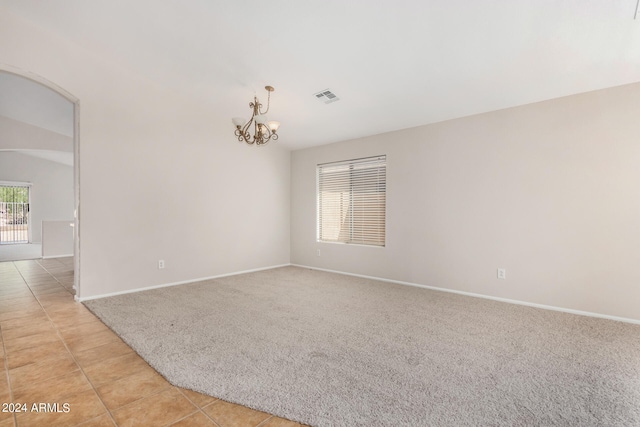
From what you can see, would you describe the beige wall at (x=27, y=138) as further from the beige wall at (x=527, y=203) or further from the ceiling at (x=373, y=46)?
the beige wall at (x=527, y=203)

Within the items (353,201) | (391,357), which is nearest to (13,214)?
(353,201)

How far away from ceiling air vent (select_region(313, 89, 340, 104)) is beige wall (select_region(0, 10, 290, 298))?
75.8 inches

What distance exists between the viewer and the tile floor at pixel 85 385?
63.1 inches

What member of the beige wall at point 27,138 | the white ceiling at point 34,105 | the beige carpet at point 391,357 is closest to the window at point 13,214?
the beige wall at point 27,138

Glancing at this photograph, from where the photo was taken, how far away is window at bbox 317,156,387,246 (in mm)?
5086

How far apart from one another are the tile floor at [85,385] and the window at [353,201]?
12.5ft

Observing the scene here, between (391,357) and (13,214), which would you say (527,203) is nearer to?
(391,357)

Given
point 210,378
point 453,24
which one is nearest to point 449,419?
point 210,378

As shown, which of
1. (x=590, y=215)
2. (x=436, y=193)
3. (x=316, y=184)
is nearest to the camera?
(x=590, y=215)

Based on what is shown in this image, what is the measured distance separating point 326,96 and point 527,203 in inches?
117

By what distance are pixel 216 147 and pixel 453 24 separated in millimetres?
3885

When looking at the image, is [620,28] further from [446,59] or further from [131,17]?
[131,17]

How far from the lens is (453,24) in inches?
102

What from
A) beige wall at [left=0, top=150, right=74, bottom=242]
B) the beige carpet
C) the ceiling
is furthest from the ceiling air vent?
beige wall at [left=0, top=150, right=74, bottom=242]
